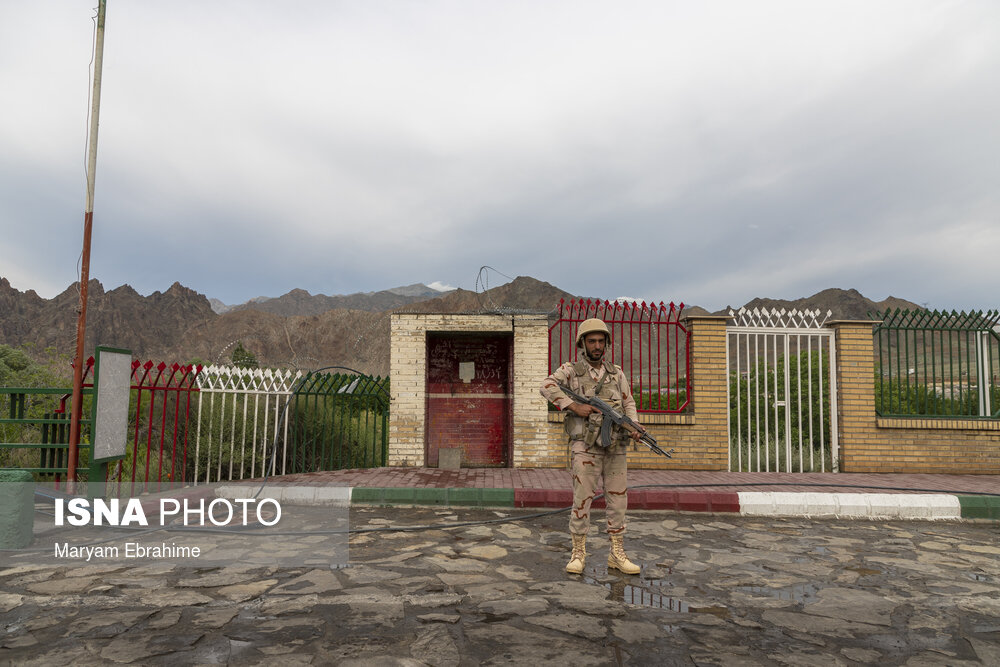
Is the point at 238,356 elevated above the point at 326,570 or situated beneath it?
elevated above

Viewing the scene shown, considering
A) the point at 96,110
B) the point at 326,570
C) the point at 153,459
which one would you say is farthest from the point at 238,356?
the point at 326,570

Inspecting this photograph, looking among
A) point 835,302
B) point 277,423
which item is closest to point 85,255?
A: point 277,423

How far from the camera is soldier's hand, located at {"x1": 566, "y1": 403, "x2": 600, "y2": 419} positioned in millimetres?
4770

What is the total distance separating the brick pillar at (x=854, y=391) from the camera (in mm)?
9758

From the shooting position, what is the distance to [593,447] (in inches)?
190

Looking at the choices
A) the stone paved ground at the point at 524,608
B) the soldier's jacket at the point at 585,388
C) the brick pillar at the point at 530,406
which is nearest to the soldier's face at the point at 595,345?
the soldier's jacket at the point at 585,388

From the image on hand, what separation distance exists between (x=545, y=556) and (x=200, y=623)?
266cm

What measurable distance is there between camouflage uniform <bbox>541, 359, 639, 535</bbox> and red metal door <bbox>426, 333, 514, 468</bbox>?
5.41 metres

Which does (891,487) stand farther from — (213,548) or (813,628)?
(213,548)

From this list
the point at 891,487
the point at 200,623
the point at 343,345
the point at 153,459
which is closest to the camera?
the point at 200,623

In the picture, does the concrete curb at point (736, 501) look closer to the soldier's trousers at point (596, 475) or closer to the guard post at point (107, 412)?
the guard post at point (107, 412)

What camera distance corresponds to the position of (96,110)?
6.93 metres

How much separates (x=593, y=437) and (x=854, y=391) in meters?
7.18

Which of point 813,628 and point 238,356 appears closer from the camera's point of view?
point 813,628
